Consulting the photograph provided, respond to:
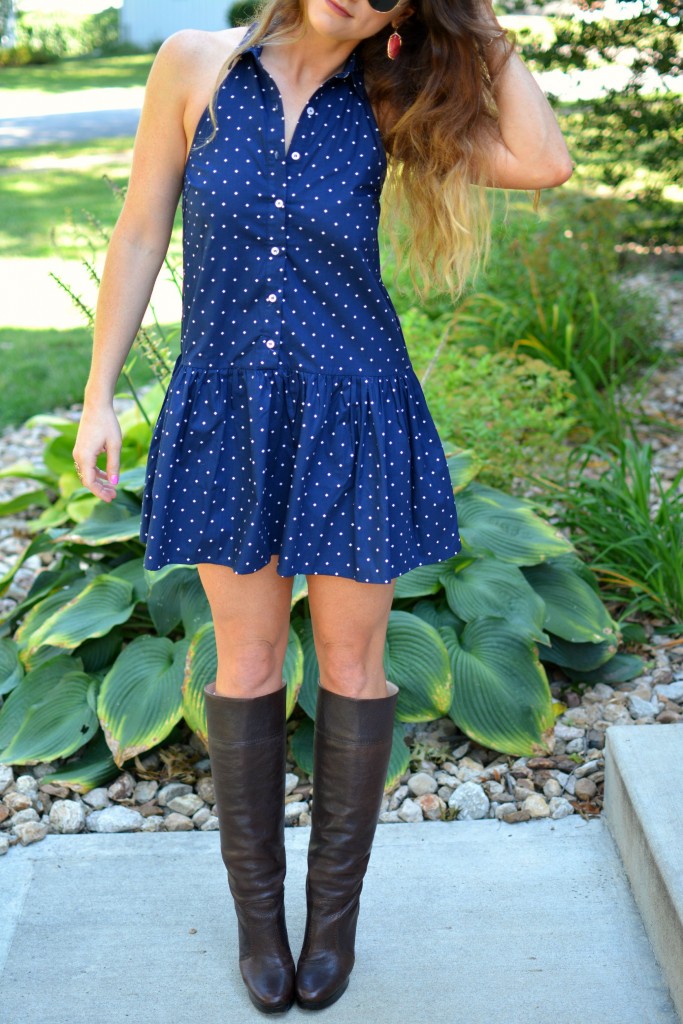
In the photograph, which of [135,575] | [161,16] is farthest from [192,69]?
[161,16]

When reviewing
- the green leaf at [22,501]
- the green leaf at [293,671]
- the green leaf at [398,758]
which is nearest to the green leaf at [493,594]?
the green leaf at [398,758]

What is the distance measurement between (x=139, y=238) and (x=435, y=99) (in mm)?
493

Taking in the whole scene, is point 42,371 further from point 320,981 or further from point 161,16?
point 161,16

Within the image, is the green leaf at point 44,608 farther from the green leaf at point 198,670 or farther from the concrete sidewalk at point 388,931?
the concrete sidewalk at point 388,931

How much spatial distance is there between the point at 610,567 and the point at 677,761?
1.01m

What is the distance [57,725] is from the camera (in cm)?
251

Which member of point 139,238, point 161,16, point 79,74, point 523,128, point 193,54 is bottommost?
point 79,74

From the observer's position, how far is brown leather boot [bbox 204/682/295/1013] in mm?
1752

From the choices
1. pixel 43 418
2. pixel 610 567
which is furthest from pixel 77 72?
pixel 610 567

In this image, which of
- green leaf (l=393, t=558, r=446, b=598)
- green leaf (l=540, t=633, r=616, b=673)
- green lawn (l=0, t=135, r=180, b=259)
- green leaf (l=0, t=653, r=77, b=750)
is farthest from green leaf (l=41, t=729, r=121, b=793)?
green lawn (l=0, t=135, r=180, b=259)

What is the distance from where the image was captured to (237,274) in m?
1.56

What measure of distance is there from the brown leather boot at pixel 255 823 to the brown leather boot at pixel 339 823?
0.05 m

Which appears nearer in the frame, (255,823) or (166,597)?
(255,823)

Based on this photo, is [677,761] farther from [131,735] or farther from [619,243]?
[619,243]
